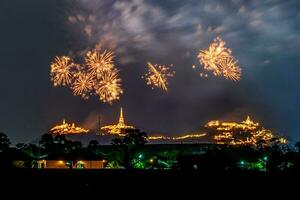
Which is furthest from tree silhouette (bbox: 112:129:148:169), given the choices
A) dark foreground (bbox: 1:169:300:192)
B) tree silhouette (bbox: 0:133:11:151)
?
dark foreground (bbox: 1:169:300:192)

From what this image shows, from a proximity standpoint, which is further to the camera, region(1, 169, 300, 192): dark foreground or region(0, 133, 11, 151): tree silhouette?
region(0, 133, 11, 151): tree silhouette

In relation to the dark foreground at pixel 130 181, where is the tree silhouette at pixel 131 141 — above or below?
above

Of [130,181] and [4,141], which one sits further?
[4,141]

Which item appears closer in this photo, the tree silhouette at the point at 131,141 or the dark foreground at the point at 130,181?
the dark foreground at the point at 130,181

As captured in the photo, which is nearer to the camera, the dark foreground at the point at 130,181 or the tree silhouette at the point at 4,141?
the dark foreground at the point at 130,181

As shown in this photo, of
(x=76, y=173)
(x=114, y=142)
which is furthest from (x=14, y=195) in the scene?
(x=114, y=142)

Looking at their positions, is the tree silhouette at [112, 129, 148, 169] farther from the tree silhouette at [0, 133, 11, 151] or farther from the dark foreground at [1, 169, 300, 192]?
the dark foreground at [1, 169, 300, 192]

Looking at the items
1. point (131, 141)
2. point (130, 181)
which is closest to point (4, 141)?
point (131, 141)

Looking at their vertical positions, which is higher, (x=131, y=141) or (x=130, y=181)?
(x=131, y=141)

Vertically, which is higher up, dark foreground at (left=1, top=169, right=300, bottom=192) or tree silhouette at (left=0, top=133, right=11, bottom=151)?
tree silhouette at (left=0, top=133, right=11, bottom=151)

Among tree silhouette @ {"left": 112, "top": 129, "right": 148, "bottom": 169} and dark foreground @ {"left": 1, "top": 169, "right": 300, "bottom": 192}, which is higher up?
tree silhouette @ {"left": 112, "top": 129, "right": 148, "bottom": 169}

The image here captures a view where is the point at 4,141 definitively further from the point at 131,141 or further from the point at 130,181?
the point at 130,181

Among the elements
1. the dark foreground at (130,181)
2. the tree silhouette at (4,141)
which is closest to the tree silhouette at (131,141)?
the tree silhouette at (4,141)

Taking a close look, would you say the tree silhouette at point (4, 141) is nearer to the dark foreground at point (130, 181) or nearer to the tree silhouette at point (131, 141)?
the tree silhouette at point (131, 141)
